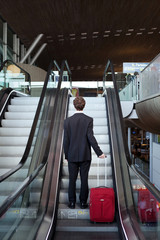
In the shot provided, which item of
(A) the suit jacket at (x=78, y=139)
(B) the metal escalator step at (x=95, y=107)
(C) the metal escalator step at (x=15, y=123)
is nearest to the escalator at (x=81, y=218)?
(A) the suit jacket at (x=78, y=139)

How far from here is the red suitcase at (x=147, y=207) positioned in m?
2.92

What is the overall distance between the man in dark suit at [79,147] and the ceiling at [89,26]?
30.6ft

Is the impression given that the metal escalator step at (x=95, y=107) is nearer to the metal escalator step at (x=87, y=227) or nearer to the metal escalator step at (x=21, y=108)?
the metal escalator step at (x=21, y=108)

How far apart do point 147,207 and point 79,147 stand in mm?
1411

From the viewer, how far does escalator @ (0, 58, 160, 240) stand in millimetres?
2957

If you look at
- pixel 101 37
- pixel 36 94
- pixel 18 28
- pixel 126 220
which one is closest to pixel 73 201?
pixel 126 220

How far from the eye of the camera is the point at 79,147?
430cm

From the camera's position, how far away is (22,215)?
10.2ft

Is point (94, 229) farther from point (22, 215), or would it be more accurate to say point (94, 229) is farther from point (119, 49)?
point (119, 49)

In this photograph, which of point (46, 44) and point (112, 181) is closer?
point (112, 181)

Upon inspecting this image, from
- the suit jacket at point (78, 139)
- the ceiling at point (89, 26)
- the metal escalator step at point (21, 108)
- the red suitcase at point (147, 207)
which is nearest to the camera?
the red suitcase at point (147, 207)

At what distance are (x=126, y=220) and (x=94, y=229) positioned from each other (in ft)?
1.52

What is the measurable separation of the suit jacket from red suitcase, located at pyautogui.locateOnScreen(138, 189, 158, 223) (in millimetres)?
977

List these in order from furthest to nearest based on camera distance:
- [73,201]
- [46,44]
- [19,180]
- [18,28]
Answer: [46,44]
[18,28]
[73,201]
[19,180]
